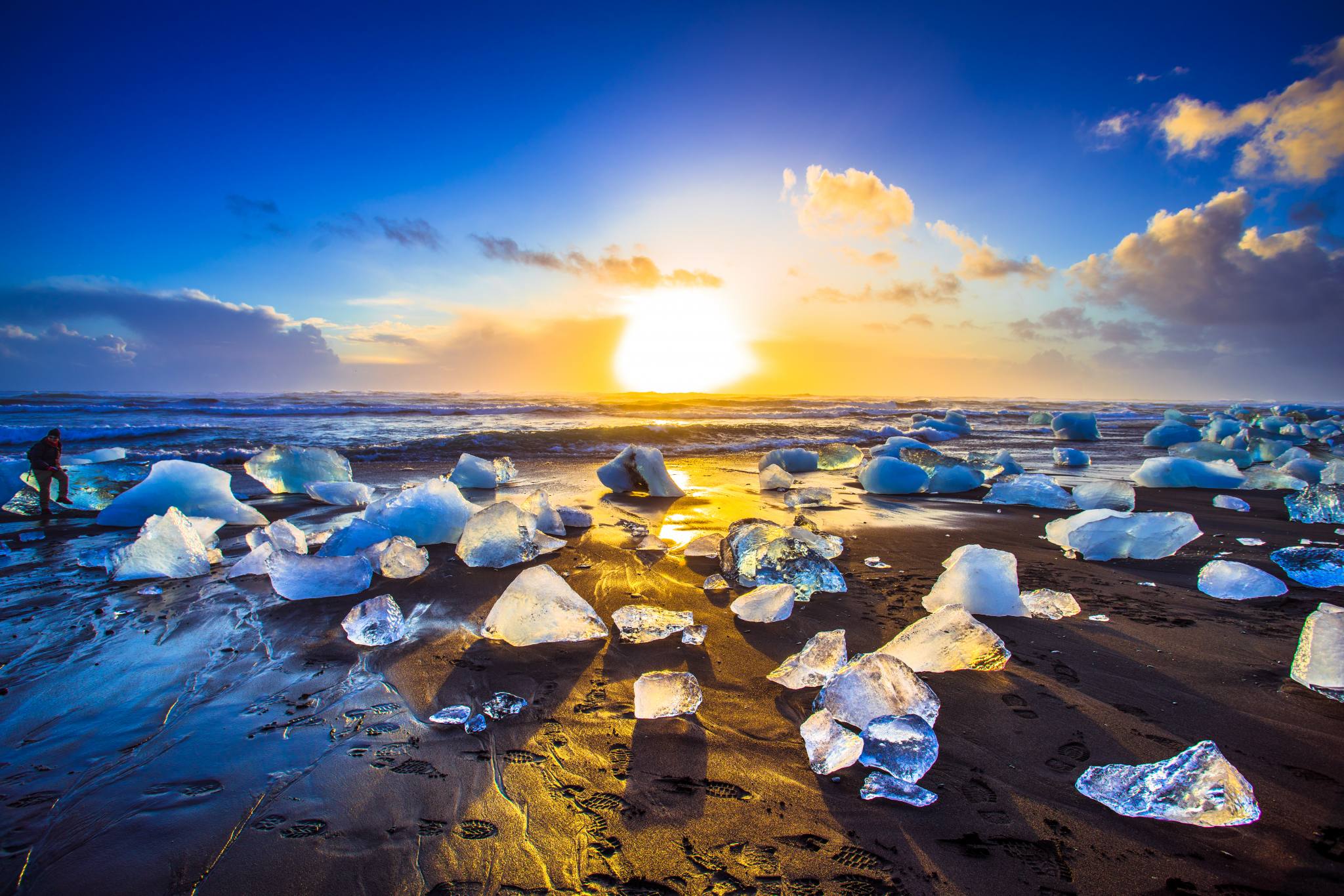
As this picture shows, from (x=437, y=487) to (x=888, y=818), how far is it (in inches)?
132

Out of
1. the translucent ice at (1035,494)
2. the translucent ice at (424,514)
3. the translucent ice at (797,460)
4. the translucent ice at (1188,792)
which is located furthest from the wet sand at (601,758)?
the translucent ice at (797,460)

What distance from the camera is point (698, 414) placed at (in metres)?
19.2

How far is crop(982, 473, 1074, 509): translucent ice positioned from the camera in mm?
4961

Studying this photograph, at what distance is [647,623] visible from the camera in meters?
2.30

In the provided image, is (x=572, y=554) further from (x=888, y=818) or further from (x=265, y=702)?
(x=888, y=818)

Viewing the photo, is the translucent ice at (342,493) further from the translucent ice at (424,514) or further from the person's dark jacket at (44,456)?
the person's dark jacket at (44,456)

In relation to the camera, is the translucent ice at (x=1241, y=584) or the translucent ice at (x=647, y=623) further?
the translucent ice at (x=1241, y=584)

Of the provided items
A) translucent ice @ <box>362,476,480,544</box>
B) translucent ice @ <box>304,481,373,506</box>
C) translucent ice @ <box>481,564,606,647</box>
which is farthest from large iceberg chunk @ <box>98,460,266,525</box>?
translucent ice @ <box>481,564,606,647</box>

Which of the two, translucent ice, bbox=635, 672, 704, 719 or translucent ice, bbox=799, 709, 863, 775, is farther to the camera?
translucent ice, bbox=635, 672, 704, 719

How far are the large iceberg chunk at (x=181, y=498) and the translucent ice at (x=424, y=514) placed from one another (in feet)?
4.87

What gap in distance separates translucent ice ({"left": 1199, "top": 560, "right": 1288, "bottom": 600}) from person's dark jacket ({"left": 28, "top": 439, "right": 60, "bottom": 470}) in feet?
27.0

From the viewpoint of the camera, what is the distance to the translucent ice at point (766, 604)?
2416mm

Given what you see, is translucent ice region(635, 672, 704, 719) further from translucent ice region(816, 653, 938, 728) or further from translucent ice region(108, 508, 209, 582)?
translucent ice region(108, 508, 209, 582)

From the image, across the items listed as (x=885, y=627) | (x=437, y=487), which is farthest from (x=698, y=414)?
(x=885, y=627)
